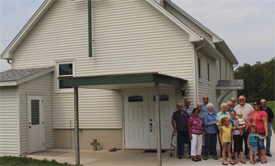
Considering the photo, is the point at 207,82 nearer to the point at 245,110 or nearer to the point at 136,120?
the point at 136,120

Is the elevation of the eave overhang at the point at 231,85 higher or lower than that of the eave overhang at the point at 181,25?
lower

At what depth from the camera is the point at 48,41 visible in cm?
1461

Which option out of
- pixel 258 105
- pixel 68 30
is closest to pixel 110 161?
pixel 258 105

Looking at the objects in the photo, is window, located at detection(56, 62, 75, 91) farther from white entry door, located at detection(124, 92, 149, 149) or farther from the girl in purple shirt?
the girl in purple shirt

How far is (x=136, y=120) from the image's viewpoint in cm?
1301

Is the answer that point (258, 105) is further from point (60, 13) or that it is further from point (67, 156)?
point (60, 13)

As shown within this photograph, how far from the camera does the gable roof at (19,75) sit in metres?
12.3

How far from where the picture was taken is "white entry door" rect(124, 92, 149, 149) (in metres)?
12.9

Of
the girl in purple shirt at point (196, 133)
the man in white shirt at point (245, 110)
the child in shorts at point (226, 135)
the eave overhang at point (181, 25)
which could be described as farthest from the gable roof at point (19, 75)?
the man in white shirt at point (245, 110)

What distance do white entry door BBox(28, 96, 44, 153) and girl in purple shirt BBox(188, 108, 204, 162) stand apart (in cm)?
652

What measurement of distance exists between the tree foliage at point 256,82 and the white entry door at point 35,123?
58.1 meters

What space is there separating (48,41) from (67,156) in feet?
17.9

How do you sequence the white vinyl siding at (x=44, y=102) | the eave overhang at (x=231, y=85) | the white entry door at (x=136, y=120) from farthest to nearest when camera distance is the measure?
the eave overhang at (x=231, y=85), the white entry door at (x=136, y=120), the white vinyl siding at (x=44, y=102)

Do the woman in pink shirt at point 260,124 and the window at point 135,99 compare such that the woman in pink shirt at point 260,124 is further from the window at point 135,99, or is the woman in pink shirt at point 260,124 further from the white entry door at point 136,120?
the window at point 135,99
